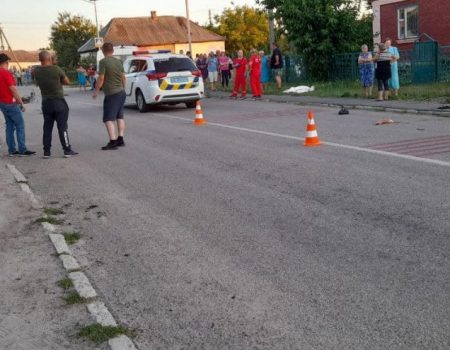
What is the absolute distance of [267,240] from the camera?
18.1ft

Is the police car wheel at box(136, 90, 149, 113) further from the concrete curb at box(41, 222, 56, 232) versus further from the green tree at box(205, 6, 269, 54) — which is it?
the green tree at box(205, 6, 269, 54)

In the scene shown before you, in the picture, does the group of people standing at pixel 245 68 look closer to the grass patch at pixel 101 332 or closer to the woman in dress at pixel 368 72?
the woman in dress at pixel 368 72

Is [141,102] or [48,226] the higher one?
[141,102]

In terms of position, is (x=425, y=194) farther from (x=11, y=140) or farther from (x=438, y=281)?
(x=11, y=140)

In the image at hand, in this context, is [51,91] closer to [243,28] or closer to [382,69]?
[382,69]

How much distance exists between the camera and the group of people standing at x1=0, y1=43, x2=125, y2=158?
1085 cm

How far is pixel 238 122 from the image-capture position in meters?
15.3

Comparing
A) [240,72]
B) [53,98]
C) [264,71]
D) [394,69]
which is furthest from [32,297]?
[264,71]

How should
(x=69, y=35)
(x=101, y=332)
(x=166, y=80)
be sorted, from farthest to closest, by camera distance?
(x=69, y=35)
(x=166, y=80)
(x=101, y=332)

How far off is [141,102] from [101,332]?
54.7 feet

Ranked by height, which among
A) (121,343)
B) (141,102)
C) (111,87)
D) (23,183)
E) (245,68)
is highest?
(245,68)

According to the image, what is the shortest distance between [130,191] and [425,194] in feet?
12.3

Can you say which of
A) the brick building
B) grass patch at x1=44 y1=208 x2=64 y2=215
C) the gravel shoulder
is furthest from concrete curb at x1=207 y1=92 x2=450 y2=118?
the gravel shoulder

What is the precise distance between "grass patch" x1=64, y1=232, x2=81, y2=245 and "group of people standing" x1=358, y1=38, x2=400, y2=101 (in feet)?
44.4
